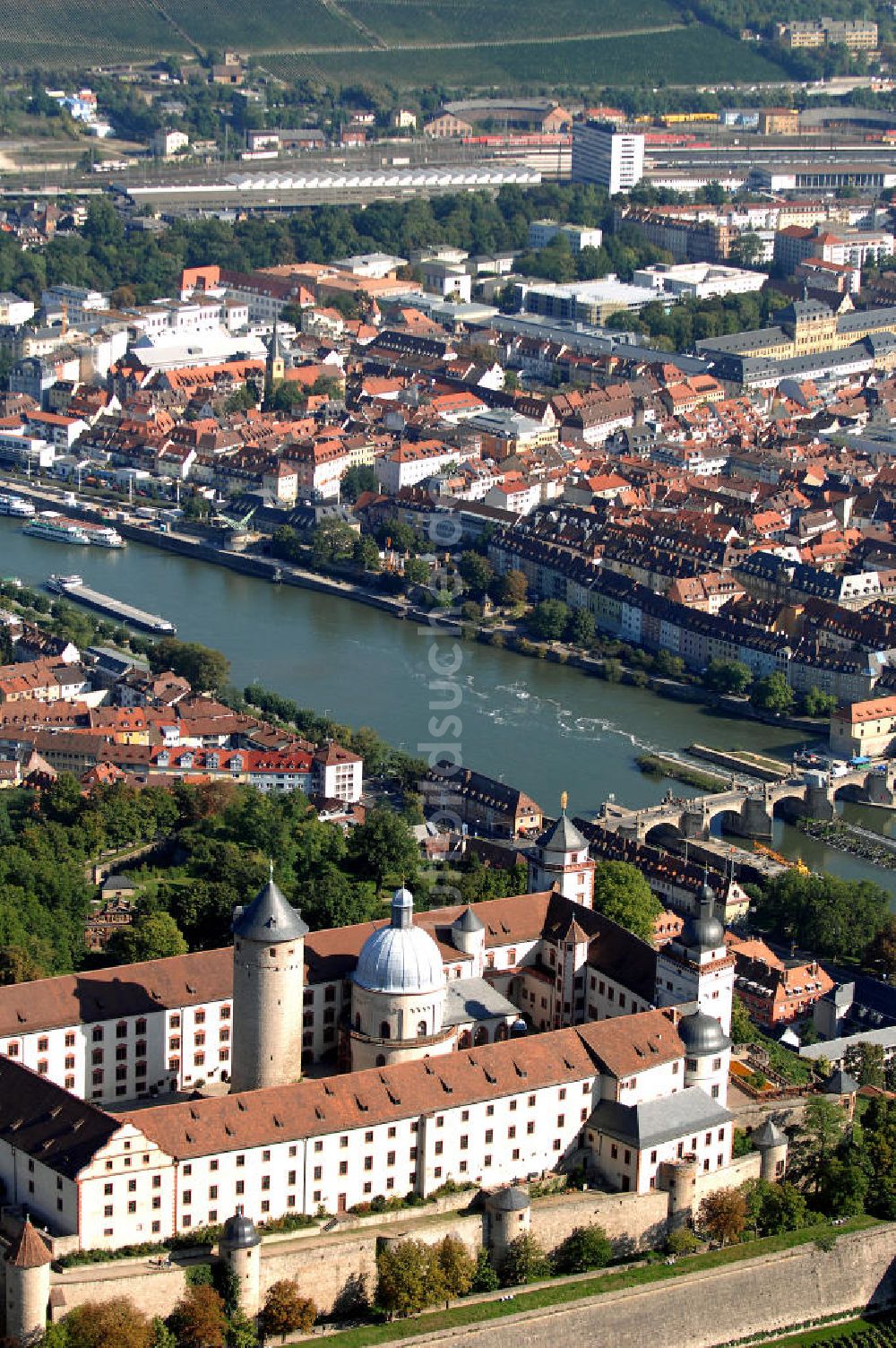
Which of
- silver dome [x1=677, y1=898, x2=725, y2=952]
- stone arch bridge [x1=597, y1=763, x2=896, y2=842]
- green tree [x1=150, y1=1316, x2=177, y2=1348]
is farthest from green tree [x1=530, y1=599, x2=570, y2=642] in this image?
green tree [x1=150, y1=1316, x2=177, y2=1348]

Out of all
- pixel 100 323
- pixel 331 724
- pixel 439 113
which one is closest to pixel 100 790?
pixel 331 724

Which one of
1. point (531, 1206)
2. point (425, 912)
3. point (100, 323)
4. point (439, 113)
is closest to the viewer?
point (531, 1206)

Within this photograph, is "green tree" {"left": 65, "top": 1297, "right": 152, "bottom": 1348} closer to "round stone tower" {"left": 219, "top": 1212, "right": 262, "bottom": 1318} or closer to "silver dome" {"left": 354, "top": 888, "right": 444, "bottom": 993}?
"round stone tower" {"left": 219, "top": 1212, "right": 262, "bottom": 1318}

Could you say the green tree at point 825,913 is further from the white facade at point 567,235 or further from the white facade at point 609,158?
the white facade at point 609,158

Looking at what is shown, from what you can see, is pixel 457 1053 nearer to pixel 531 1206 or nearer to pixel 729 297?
pixel 531 1206

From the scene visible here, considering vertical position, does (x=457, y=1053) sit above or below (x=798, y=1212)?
above

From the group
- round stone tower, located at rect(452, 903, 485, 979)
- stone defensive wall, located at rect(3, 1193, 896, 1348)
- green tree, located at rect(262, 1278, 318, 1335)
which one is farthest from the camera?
round stone tower, located at rect(452, 903, 485, 979)

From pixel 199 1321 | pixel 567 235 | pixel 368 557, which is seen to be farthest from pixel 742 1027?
pixel 567 235
